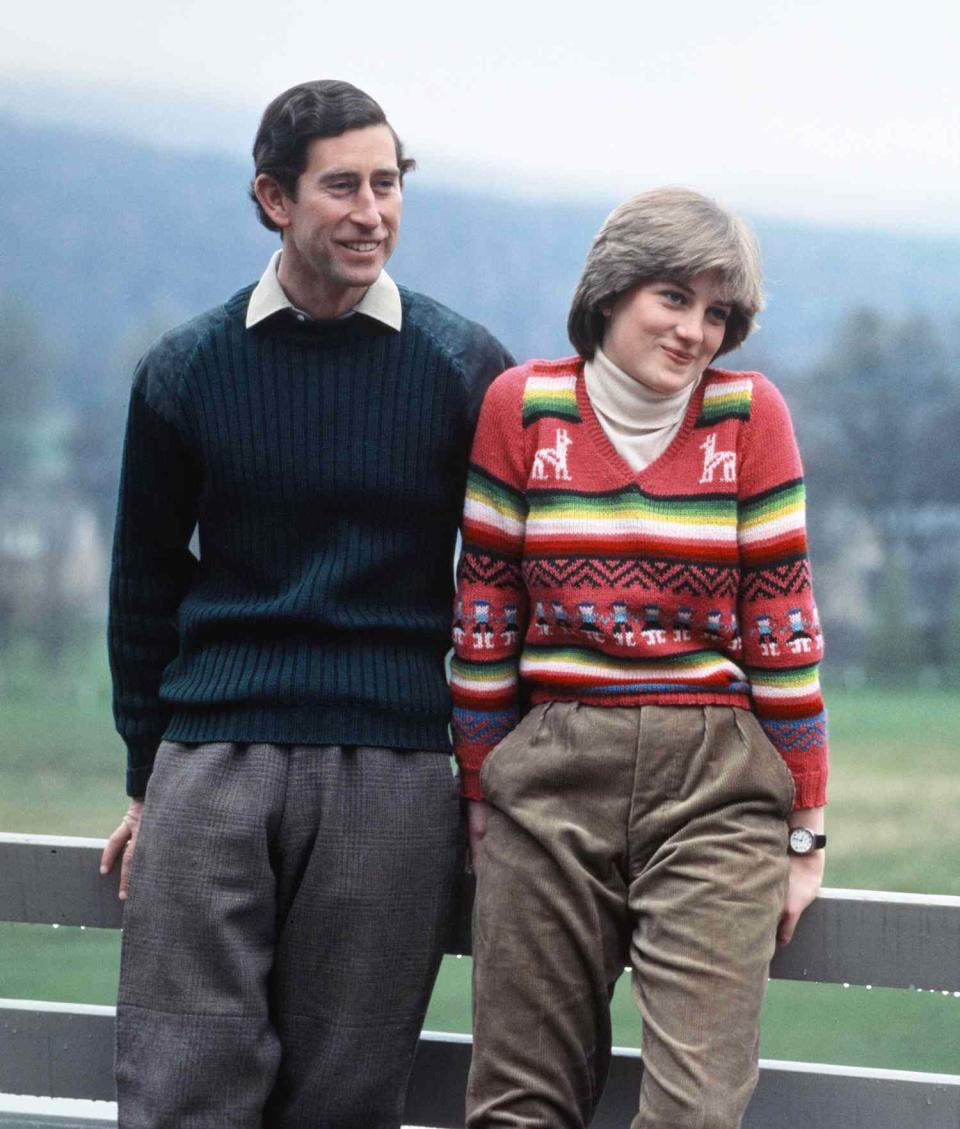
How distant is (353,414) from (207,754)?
1.26 ft

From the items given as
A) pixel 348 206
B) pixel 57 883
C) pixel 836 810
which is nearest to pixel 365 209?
pixel 348 206

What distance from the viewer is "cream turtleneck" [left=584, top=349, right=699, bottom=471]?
1.54 m

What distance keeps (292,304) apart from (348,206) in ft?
0.44

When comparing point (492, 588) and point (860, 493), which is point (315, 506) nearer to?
point (492, 588)

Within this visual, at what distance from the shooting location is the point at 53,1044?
6.00 ft

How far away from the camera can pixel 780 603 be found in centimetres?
152

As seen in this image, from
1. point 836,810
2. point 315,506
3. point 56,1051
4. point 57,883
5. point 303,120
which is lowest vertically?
point 836,810

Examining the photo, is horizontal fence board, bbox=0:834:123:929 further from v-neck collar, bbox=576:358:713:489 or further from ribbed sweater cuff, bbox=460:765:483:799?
v-neck collar, bbox=576:358:713:489

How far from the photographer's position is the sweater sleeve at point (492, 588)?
157 centimetres

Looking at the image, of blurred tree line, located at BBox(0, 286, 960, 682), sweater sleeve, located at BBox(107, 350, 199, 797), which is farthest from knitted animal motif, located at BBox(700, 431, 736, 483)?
blurred tree line, located at BBox(0, 286, 960, 682)

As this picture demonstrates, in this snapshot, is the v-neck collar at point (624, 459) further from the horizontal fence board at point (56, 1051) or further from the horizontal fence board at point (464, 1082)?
the horizontal fence board at point (56, 1051)

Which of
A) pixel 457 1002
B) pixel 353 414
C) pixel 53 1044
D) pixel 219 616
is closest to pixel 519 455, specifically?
pixel 353 414

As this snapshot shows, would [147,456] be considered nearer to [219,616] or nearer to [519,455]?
[219,616]

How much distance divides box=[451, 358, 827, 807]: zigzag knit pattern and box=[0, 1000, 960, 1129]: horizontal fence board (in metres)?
0.36
